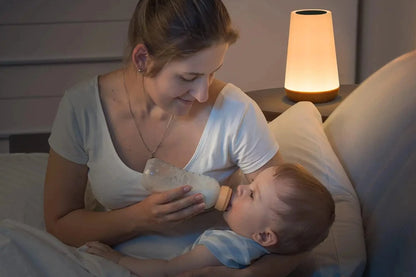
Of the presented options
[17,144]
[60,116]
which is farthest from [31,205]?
[17,144]

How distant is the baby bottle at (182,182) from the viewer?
4.51 feet

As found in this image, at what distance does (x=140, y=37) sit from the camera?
4.62ft

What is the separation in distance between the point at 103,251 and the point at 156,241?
0.12m

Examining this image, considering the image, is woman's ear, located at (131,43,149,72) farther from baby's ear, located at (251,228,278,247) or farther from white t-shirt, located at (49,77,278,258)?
baby's ear, located at (251,228,278,247)

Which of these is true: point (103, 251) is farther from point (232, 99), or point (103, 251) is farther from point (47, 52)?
point (47, 52)

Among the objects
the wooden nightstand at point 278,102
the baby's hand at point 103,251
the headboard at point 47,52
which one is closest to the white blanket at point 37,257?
the baby's hand at point 103,251

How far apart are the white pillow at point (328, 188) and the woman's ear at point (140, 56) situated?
44 cm

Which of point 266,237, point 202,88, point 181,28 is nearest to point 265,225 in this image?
point 266,237

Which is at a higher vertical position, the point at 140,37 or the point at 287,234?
the point at 140,37

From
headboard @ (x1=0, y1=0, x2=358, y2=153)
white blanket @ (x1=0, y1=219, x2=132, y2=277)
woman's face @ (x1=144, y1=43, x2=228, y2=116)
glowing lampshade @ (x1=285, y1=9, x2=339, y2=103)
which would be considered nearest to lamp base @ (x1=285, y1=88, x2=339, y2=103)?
glowing lampshade @ (x1=285, y1=9, x2=339, y2=103)

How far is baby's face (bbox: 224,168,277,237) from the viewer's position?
133cm

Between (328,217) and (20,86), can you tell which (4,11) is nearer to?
(20,86)

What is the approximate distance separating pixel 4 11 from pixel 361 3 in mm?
1647

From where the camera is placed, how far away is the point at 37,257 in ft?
4.05
